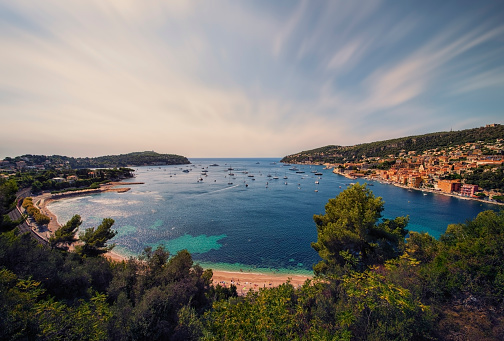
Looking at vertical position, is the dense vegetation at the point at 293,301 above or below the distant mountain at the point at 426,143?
below

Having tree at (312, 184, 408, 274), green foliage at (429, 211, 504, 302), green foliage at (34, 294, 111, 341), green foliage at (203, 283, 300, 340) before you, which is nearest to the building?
tree at (312, 184, 408, 274)

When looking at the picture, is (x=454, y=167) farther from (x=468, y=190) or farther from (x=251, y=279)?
(x=251, y=279)

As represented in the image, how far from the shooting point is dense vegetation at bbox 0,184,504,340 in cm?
459

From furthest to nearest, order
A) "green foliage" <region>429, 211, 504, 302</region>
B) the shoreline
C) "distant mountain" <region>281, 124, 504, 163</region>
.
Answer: "distant mountain" <region>281, 124, 504, 163</region> < the shoreline < "green foliage" <region>429, 211, 504, 302</region>

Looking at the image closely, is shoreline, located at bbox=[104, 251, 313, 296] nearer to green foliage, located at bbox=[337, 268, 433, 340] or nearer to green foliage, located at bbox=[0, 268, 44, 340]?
green foliage, located at bbox=[337, 268, 433, 340]

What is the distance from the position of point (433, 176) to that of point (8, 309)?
7831cm

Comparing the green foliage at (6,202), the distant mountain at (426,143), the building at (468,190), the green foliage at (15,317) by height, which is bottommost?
the building at (468,190)

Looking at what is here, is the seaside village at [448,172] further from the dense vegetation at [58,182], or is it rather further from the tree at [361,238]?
the dense vegetation at [58,182]

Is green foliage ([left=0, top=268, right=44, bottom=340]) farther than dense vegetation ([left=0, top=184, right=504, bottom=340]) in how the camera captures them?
No

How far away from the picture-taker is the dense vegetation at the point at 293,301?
459 centimetres

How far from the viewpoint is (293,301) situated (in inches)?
261

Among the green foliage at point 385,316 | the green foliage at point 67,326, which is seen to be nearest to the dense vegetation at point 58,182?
the green foliage at point 67,326

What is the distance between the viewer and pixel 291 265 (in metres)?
17.7

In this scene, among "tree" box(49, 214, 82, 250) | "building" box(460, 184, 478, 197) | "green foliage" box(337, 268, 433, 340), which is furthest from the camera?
"building" box(460, 184, 478, 197)
